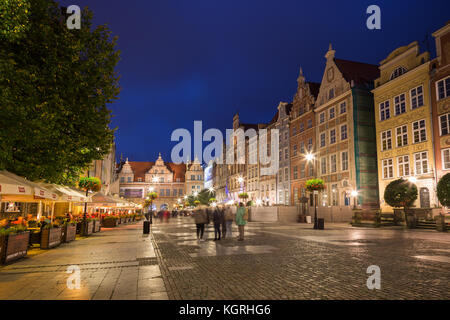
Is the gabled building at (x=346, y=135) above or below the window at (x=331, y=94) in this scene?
below

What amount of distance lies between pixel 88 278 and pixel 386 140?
31.6 m

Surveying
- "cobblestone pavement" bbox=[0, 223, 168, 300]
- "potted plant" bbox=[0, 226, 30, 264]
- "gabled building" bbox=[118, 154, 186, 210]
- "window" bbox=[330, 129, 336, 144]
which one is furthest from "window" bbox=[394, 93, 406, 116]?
"gabled building" bbox=[118, 154, 186, 210]

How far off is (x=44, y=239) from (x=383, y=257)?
482 inches

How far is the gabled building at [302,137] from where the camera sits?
43375 mm

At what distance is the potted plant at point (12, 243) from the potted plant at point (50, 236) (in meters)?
2.30

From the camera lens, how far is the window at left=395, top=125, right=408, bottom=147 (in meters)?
29.6

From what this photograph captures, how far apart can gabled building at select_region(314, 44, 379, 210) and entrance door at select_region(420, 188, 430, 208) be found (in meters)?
6.41

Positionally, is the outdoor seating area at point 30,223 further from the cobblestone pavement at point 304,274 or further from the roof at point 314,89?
the roof at point 314,89

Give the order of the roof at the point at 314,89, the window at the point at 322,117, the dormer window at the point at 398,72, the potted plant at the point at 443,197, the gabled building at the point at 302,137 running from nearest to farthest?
the potted plant at the point at 443,197 → the dormer window at the point at 398,72 → the window at the point at 322,117 → the gabled building at the point at 302,137 → the roof at the point at 314,89

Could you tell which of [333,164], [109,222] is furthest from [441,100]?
[109,222]

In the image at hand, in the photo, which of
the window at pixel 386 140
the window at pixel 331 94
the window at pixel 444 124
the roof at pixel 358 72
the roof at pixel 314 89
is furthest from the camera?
the roof at pixel 314 89

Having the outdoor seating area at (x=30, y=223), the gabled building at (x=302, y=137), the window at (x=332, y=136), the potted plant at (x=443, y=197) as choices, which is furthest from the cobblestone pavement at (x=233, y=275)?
the gabled building at (x=302, y=137)

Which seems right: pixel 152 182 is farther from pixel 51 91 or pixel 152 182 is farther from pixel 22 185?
pixel 22 185

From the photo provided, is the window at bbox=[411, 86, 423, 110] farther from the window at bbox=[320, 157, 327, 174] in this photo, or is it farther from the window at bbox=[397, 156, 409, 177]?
the window at bbox=[320, 157, 327, 174]
